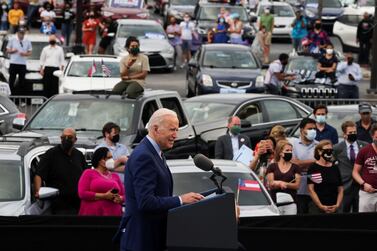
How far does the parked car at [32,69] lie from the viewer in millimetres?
30344

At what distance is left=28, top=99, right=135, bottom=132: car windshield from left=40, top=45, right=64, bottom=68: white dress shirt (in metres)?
11.8

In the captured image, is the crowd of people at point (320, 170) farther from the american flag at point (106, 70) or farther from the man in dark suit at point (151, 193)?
the american flag at point (106, 70)

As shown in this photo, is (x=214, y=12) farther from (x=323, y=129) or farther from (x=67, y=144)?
(x=67, y=144)

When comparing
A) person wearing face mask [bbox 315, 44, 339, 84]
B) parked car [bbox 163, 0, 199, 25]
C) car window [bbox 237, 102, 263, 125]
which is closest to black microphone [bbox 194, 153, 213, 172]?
car window [bbox 237, 102, 263, 125]

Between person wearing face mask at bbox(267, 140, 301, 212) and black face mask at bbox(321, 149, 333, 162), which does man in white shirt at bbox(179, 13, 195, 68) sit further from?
black face mask at bbox(321, 149, 333, 162)

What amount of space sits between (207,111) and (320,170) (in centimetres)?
714

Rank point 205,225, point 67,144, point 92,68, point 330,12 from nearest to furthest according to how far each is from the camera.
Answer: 1. point 205,225
2. point 67,144
3. point 92,68
4. point 330,12

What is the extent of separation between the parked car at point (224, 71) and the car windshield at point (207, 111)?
6.57 meters

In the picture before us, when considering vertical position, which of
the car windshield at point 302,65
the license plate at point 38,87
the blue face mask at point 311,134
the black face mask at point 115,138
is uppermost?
→ the black face mask at point 115,138

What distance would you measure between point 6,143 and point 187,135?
15.3ft

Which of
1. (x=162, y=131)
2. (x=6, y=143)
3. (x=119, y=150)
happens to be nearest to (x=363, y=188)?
(x=119, y=150)

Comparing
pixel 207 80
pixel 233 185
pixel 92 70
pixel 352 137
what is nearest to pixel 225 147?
pixel 352 137

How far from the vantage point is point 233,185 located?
1393 centimetres

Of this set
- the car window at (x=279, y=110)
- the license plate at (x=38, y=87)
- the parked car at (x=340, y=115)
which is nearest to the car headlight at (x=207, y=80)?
the license plate at (x=38, y=87)
